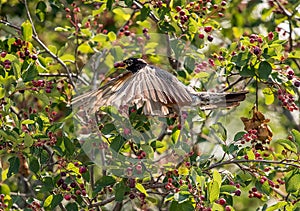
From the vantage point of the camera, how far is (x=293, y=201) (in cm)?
272

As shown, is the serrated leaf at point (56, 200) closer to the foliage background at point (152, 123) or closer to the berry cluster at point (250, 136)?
the foliage background at point (152, 123)

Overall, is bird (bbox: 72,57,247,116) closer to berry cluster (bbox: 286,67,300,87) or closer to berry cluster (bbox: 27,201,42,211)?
berry cluster (bbox: 286,67,300,87)

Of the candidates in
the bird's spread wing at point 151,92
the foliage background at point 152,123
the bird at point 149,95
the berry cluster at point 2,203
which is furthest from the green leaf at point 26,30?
the berry cluster at point 2,203

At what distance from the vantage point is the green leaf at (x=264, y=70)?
2643mm

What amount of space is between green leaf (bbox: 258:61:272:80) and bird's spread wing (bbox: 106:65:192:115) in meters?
0.30

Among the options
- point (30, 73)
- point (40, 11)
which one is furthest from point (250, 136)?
point (40, 11)

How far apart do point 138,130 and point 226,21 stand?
6.79 feet

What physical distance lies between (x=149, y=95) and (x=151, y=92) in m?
0.01

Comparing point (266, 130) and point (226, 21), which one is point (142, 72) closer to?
point (266, 130)

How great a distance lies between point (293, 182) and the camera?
265cm

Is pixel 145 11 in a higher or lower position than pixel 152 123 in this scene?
higher

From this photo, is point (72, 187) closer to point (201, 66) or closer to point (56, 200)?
point (56, 200)

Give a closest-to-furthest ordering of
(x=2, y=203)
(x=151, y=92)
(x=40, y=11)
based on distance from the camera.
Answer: (x=151, y=92) → (x=2, y=203) → (x=40, y=11)

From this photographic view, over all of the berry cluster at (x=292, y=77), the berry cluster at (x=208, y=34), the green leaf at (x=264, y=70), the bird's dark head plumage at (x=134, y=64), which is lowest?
the berry cluster at (x=292, y=77)
